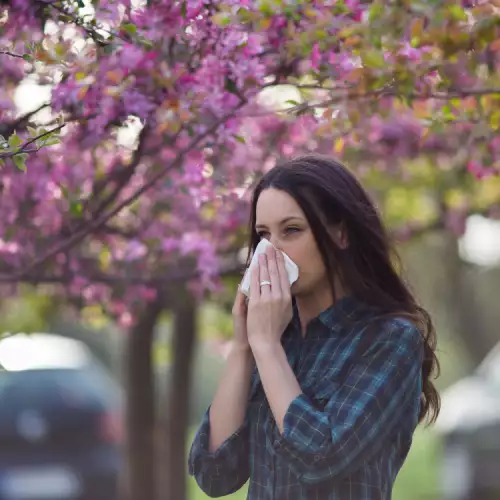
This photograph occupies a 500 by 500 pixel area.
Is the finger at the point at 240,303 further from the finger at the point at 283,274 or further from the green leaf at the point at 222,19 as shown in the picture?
the green leaf at the point at 222,19

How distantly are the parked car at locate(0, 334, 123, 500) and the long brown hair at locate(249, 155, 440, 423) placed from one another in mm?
5528

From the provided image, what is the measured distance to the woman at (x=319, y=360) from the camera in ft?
7.46

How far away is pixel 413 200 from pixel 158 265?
4697 millimetres

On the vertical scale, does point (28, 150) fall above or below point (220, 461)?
above

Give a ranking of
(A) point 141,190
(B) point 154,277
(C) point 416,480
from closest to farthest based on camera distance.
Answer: (A) point 141,190 → (B) point 154,277 → (C) point 416,480

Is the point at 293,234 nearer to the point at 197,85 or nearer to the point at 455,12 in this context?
the point at 455,12

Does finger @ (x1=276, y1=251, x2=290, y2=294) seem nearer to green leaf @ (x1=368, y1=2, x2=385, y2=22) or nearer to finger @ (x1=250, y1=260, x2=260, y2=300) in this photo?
finger @ (x1=250, y1=260, x2=260, y2=300)

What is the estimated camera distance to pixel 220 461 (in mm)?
2508

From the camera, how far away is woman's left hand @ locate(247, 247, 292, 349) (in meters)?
2.40

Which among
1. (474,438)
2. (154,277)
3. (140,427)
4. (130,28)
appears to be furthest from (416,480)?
(130,28)

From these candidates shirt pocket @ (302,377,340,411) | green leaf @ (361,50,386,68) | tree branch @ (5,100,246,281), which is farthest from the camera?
tree branch @ (5,100,246,281)

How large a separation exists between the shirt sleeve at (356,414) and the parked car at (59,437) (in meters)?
5.75

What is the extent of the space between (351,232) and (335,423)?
53cm

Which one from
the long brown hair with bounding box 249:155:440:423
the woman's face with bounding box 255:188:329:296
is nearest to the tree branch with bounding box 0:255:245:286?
the long brown hair with bounding box 249:155:440:423
